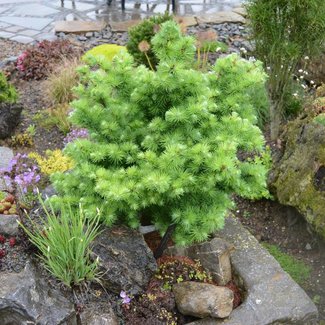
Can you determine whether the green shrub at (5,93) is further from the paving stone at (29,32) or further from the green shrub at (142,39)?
the paving stone at (29,32)

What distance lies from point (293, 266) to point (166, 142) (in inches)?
71.1

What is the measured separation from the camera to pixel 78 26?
9.52 metres

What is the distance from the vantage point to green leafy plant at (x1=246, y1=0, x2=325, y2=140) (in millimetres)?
5207

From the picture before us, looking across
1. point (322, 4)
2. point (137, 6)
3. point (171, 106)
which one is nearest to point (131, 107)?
point (171, 106)

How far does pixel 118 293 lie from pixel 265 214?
6.60ft

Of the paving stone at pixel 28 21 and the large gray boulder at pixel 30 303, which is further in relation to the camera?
the paving stone at pixel 28 21

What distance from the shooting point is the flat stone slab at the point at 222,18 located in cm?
971

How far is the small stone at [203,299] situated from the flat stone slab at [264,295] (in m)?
0.07

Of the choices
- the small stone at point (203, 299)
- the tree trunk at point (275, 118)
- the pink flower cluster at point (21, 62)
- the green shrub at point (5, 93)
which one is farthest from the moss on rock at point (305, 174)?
the pink flower cluster at point (21, 62)

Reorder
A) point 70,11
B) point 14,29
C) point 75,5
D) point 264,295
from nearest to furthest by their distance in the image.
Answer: point 264,295
point 14,29
point 70,11
point 75,5

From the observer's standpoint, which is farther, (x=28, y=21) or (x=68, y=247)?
(x=28, y=21)

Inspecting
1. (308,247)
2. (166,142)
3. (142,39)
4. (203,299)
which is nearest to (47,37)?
(142,39)

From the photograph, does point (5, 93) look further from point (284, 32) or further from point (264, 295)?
point (264, 295)

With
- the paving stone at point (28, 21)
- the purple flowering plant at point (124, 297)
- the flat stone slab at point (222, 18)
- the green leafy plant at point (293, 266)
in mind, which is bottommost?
the green leafy plant at point (293, 266)
